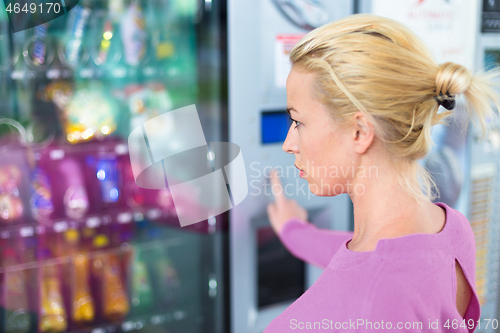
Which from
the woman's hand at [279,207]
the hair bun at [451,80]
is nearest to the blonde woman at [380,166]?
the hair bun at [451,80]

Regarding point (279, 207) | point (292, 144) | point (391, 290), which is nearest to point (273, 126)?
point (279, 207)

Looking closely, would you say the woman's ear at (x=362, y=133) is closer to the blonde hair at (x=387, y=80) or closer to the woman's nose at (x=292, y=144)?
the blonde hair at (x=387, y=80)

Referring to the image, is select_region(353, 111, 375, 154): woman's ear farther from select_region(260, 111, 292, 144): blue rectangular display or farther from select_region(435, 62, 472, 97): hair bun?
select_region(260, 111, 292, 144): blue rectangular display

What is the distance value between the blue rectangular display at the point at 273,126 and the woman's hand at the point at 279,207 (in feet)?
0.37

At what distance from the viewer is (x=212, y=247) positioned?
61.3 inches

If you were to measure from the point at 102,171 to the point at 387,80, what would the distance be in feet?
3.86

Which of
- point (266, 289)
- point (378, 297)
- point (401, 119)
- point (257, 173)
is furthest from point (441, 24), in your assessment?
point (378, 297)

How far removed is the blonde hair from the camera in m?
0.74

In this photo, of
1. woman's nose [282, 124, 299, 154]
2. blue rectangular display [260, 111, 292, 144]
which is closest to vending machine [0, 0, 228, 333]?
blue rectangular display [260, 111, 292, 144]

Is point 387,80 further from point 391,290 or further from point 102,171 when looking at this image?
point 102,171

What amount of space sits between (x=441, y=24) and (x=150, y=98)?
116 centimetres

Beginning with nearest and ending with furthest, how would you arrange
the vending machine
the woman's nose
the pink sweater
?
the pink sweater, the woman's nose, the vending machine

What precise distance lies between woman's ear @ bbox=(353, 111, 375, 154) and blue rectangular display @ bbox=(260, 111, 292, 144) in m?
0.67

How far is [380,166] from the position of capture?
2.69ft
